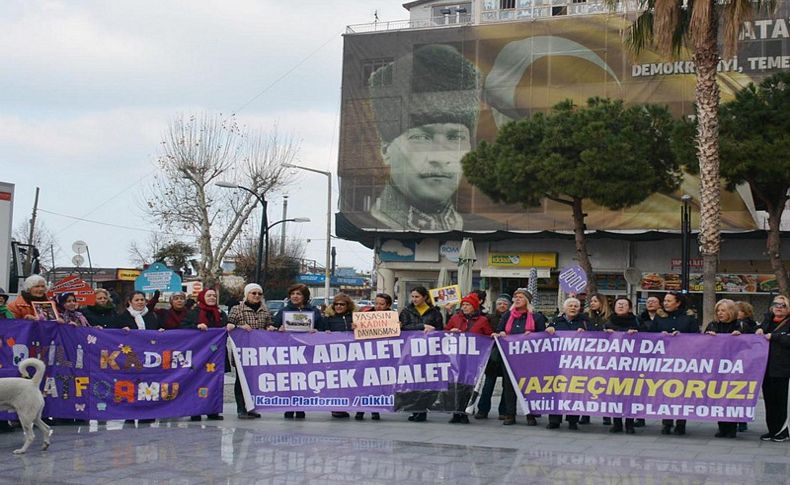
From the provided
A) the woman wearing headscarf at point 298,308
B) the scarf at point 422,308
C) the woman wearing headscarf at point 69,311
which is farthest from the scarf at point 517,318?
the woman wearing headscarf at point 69,311

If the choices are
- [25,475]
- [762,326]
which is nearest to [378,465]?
[25,475]

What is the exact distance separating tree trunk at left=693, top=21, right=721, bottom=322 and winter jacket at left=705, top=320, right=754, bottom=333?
38.5ft

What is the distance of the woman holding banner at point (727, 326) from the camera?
11.3 metres

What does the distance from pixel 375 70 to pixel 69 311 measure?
118ft

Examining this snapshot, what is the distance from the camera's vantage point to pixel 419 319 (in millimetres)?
12586

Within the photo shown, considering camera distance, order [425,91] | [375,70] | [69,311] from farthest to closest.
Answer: [375,70]
[425,91]
[69,311]

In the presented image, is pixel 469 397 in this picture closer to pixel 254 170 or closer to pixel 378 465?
pixel 378 465

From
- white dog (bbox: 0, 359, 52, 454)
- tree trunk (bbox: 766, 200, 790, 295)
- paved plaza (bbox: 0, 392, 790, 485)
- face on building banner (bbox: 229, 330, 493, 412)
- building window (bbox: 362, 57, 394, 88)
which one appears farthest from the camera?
building window (bbox: 362, 57, 394, 88)

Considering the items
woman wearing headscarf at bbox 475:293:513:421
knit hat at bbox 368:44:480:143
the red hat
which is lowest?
woman wearing headscarf at bbox 475:293:513:421

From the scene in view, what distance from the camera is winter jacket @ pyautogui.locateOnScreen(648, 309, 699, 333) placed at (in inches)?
456

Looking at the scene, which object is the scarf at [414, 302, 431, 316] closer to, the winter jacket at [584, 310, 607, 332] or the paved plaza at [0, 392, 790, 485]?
the paved plaza at [0, 392, 790, 485]

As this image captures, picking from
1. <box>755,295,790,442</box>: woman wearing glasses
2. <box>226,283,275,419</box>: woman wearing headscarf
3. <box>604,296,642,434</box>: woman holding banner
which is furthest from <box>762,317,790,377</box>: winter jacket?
<box>226,283,275,419</box>: woman wearing headscarf

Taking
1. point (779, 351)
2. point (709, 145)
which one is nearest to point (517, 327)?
point (779, 351)

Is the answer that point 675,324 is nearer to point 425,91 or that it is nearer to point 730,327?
point 730,327
